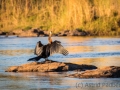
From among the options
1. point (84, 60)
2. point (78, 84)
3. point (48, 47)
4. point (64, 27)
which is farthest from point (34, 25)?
point (78, 84)

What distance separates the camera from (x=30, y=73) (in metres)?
19.0

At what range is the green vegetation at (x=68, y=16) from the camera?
46.2 metres

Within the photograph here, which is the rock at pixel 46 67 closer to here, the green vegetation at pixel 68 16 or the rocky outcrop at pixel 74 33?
the green vegetation at pixel 68 16

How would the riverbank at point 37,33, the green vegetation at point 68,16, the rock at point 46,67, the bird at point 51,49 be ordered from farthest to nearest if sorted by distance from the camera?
the riverbank at point 37,33 → the green vegetation at point 68,16 → the bird at point 51,49 → the rock at point 46,67

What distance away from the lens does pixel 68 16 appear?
46.3 m

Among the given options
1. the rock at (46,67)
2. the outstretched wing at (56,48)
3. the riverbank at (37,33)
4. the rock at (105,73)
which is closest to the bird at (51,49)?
the outstretched wing at (56,48)

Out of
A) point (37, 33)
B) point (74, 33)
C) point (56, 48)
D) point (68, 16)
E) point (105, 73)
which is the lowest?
point (37, 33)

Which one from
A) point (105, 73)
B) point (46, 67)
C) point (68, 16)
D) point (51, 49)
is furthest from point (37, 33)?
point (105, 73)

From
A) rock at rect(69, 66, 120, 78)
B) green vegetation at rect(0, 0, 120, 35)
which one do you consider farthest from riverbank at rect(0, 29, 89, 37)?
rock at rect(69, 66, 120, 78)

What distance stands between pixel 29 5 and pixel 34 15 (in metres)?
1.53

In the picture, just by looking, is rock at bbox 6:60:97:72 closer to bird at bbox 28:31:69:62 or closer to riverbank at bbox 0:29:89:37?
bird at bbox 28:31:69:62

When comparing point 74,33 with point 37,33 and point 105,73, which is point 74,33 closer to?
point 37,33

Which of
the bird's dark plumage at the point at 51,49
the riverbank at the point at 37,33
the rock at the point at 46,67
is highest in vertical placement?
the bird's dark plumage at the point at 51,49

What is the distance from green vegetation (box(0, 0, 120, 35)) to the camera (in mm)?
46188
